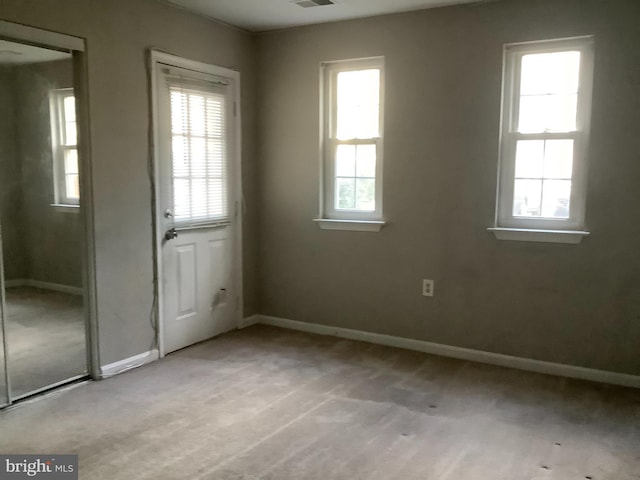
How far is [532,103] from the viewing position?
3707 mm

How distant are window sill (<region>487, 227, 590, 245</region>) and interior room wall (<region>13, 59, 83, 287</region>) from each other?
2.78 meters

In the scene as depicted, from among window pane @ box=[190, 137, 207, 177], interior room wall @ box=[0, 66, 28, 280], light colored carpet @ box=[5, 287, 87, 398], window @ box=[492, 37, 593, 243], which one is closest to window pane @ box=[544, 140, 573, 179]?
window @ box=[492, 37, 593, 243]

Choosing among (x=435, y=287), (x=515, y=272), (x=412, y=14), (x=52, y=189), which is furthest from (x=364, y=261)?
(x=52, y=189)

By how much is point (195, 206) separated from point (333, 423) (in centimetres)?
206

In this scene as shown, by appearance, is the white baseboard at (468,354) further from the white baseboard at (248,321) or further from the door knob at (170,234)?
the door knob at (170,234)

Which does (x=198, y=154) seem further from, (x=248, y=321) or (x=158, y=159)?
(x=248, y=321)

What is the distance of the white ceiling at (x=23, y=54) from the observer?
2.95 meters

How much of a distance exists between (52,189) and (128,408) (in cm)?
137

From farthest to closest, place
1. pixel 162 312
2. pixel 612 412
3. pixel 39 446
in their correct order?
pixel 162 312 → pixel 612 412 → pixel 39 446

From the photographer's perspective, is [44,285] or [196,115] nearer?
[44,285]

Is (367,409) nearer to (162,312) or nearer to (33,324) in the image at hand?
(162,312)

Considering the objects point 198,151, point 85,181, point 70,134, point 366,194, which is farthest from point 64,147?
point 366,194

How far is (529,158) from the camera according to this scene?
12.2 ft

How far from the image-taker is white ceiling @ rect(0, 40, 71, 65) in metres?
2.95
